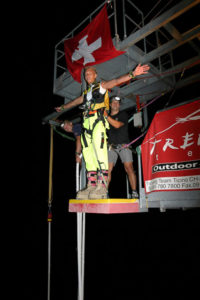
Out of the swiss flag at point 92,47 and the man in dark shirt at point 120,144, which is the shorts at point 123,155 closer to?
the man in dark shirt at point 120,144

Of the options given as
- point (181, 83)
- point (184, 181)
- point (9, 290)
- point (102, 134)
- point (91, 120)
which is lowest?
point (9, 290)

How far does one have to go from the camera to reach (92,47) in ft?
14.2

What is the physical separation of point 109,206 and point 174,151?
1244mm

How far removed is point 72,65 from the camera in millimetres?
4750

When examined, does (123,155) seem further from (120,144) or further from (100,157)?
(100,157)

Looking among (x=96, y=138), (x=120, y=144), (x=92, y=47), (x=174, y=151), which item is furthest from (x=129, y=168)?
(x=92, y=47)

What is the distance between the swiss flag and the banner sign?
168 centimetres

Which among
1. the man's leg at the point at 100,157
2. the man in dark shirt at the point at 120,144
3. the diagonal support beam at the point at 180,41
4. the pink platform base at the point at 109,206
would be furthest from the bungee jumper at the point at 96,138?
the diagonal support beam at the point at 180,41

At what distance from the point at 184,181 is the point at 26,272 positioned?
13837 mm

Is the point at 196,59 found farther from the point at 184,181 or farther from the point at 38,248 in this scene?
the point at 38,248

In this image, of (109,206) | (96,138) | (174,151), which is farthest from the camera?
(96,138)

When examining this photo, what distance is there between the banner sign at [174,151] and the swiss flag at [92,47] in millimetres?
1679

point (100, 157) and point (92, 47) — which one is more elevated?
point (92, 47)

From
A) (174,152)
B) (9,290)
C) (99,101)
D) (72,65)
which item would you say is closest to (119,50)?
(99,101)
